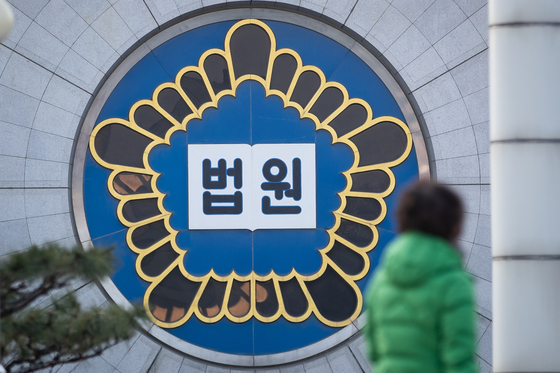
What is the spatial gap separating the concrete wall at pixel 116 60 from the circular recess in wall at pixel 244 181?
0.16 metres

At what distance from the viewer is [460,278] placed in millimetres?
2543

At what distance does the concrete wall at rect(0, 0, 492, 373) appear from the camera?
653cm

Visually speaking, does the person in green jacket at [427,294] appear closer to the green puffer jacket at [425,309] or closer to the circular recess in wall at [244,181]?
the green puffer jacket at [425,309]

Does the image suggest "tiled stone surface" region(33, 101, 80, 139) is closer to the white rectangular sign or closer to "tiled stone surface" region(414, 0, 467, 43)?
the white rectangular sign

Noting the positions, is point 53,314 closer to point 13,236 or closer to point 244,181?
point 13,236

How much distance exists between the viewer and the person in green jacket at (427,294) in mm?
2514

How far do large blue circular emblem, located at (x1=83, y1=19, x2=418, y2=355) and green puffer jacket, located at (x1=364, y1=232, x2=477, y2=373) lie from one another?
4.09 meters

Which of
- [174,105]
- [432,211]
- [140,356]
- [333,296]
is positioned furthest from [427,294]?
[174,105]

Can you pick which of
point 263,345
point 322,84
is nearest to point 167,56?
point 322,84

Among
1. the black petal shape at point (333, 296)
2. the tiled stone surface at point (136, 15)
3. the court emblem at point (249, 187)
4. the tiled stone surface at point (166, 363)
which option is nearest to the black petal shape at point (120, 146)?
the court emblem at point (249, 187)

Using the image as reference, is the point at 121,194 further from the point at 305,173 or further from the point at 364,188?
the point at 364,188

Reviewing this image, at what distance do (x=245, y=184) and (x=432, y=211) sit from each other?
14.0 feet

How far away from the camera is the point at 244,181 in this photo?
6.76 m

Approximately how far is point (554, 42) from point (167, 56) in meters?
4.03
